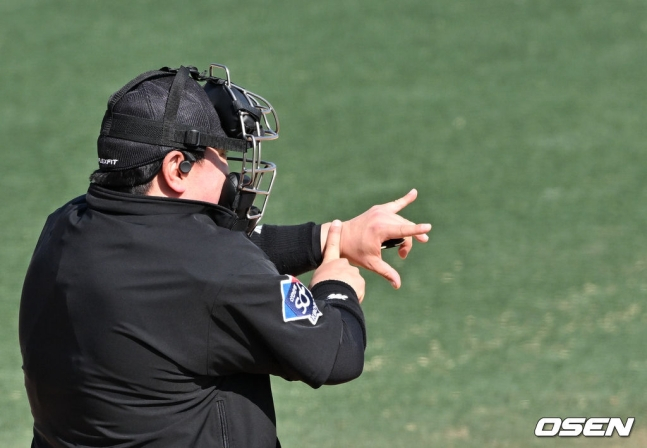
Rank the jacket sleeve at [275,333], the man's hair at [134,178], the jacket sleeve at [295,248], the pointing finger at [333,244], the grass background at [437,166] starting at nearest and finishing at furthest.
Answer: the jacket sleeve at [275,333] → the man's hair at [134,178] → the pointing finger at [333,244] → the jacket sleeve at [295,248] → the grass background at [437,166]

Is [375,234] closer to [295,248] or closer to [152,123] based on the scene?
[295,248]

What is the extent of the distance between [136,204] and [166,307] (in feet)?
0.78

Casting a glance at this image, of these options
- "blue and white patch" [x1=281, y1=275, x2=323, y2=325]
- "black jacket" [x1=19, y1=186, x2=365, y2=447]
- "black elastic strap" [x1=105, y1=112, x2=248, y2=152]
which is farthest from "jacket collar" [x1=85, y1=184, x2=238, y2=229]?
"blue and white patch" [x1=281, y1=275, x2=323, y2=325]

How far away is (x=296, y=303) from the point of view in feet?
6.54

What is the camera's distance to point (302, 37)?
26.9ft

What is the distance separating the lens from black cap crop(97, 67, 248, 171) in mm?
2037

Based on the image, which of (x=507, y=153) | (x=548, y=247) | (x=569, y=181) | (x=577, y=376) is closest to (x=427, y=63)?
(x=507, y=153)

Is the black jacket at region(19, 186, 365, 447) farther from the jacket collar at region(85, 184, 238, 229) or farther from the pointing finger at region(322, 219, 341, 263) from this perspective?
the pointing finger at region(322, 219, 341, 263)

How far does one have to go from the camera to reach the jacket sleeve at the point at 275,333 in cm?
195

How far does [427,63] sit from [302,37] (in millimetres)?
1215

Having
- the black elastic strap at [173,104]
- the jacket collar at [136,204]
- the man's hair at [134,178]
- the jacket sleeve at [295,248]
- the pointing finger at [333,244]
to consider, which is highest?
the black elastic strap at [173,104]

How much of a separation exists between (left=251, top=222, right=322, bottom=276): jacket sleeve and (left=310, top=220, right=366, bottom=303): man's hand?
8 centimetres

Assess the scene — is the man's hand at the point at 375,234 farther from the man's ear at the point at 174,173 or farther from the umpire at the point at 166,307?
the man's ear at the point at 174,173

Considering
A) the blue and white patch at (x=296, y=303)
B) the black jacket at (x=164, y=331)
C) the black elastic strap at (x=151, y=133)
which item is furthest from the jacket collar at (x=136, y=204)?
the blue and white patch at (x=296, y=303)
